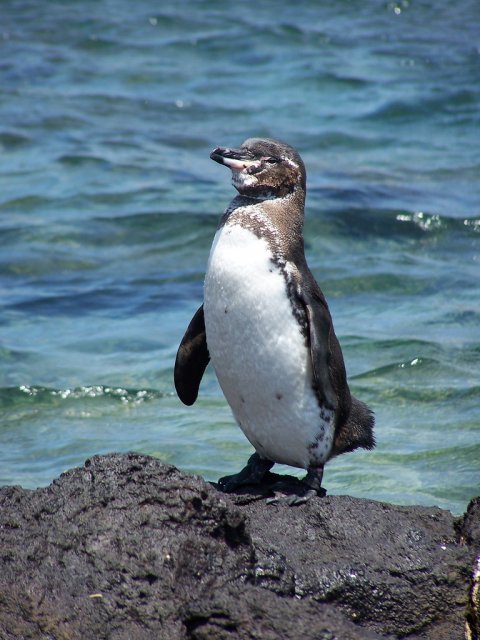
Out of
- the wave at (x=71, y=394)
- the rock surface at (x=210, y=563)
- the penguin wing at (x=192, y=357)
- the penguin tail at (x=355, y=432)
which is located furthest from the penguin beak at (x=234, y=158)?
the wave at (x=71, y=394)

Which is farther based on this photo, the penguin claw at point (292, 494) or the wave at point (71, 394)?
the wave at point (71, 394)

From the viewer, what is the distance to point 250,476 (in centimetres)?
522

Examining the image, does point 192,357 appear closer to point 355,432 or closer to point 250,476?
point 250,476

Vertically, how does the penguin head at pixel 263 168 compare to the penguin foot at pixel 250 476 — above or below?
above

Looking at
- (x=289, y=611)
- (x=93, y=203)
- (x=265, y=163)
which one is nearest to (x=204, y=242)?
(x=93, y=203)

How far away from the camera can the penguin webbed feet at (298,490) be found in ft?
15.6

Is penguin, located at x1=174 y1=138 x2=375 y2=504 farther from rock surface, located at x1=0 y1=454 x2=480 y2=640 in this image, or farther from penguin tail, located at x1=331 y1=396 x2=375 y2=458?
rock surface, located at x1=0 y1=454 x2=480 y2=640

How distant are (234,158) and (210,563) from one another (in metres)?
1.98

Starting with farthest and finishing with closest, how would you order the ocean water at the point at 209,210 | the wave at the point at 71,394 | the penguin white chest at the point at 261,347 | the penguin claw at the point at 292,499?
the wave at the point at 71,394
the ocean water at the point at 209,210
the penguin white chest at the point at 261,347
the penguin claw at the point at 292,499

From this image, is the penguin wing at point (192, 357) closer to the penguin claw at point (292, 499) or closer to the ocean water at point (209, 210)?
the penguin claw at point (292, 499)

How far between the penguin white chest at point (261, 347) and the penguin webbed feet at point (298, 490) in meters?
0.08

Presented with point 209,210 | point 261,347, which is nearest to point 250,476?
point 261,347

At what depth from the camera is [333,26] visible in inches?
807

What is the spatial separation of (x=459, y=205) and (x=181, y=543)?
9393 mm
